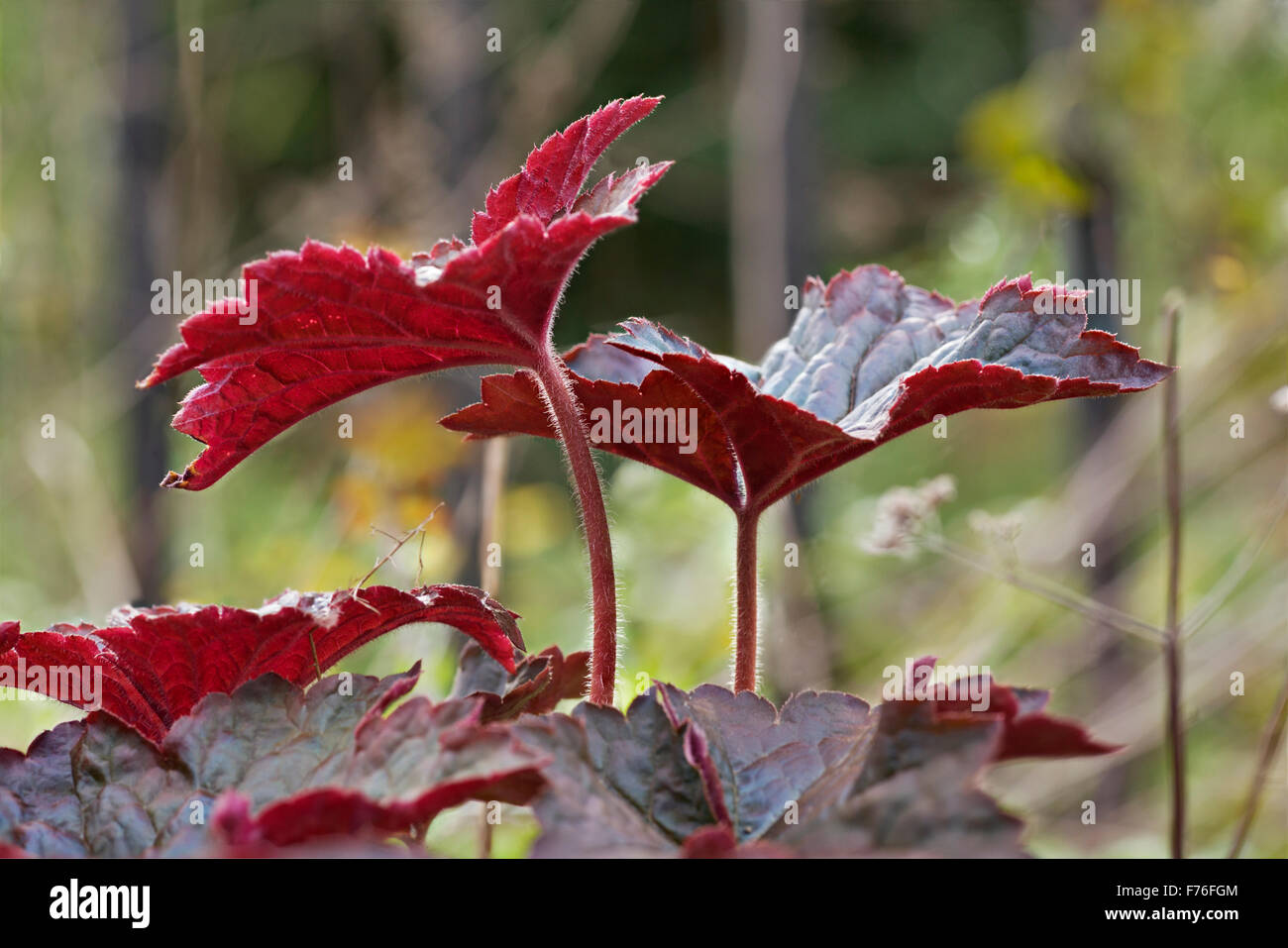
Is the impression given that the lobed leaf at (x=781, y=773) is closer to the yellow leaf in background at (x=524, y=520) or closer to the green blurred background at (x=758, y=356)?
the green blurred background at (x=758, y=356)

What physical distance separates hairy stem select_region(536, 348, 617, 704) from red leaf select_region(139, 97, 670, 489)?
2 centimetres

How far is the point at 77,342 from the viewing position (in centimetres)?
324

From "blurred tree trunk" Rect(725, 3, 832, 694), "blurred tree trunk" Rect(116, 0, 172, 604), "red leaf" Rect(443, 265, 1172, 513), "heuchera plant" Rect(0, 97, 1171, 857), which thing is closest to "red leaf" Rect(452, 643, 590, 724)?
"heuchera plant" Rect(0, 97, 1171, 857)

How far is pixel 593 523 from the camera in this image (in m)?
0.55

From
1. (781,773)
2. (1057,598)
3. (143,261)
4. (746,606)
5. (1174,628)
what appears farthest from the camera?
(143,261)

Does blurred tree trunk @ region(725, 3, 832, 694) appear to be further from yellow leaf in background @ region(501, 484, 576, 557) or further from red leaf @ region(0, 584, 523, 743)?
red leaf @ region(0, 584, 523, 743)

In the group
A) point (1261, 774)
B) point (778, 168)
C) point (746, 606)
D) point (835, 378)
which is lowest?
point (1261, 774)

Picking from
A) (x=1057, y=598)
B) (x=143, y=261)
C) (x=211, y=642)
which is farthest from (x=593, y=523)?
(x=143, y=261)

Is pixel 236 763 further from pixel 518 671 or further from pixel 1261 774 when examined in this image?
pixel 1261 774

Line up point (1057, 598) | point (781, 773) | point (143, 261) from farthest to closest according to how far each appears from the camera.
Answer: point (143, 261) < point (1057, 598) < point (781, 773)

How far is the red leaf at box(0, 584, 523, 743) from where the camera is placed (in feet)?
1.75

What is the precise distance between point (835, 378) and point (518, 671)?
0.24m
